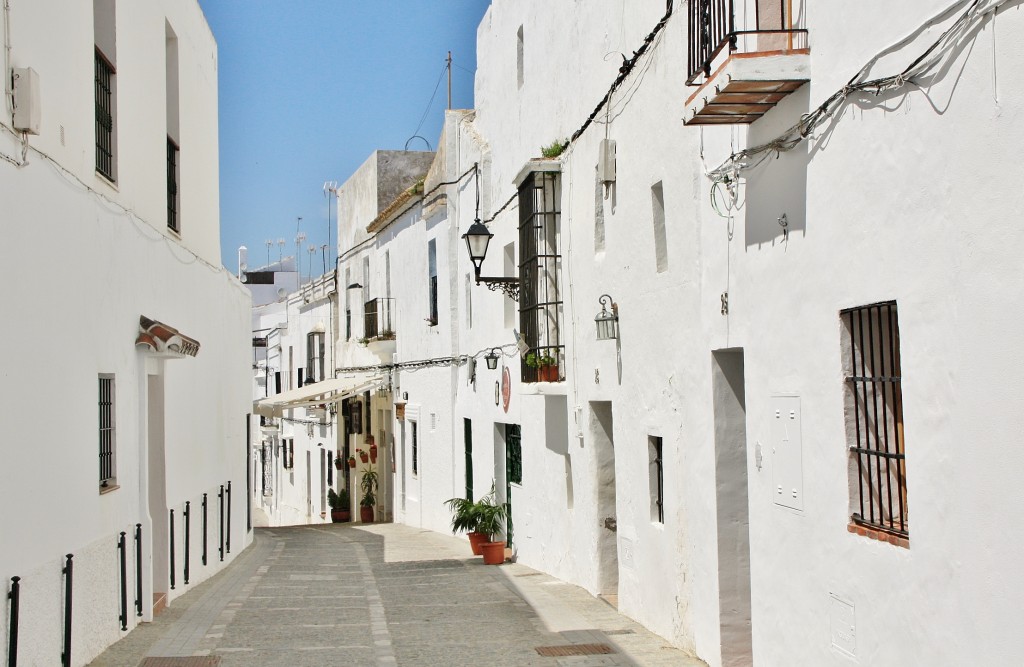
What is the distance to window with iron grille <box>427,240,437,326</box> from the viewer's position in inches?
905

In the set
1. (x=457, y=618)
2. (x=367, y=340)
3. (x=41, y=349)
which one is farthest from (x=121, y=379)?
(x=367, y=340)

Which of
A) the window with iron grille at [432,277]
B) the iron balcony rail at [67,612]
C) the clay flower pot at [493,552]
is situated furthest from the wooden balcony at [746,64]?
the window with iron grille at [432,277]

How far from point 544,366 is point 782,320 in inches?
291

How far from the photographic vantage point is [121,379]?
10.4 metres

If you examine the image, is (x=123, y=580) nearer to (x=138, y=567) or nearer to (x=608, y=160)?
(x=138, y=567)

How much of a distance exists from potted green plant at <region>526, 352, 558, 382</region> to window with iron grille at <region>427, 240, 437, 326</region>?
8324 millimetres

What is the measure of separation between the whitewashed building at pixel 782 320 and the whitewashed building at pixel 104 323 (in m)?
4.40

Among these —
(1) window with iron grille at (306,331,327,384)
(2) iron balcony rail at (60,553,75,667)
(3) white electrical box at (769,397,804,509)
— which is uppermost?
(1) window with iron grille at (306,331,327,384)

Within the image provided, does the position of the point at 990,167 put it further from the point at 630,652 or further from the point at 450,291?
the point at 450,291

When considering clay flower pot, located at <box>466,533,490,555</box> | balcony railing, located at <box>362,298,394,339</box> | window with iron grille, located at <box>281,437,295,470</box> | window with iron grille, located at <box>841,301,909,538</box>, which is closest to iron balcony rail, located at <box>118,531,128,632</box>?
window with iron grille, located at <box>841,301,909,538</box>

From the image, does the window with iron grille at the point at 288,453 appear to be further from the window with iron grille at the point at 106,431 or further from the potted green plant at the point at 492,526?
the window with iron grille at the point at 106,431

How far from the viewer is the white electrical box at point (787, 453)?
280 inches

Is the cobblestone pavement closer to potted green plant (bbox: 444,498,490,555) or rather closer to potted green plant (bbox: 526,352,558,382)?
potted green plant (bbox: 444,498,490,555)

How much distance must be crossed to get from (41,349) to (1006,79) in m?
6.32
